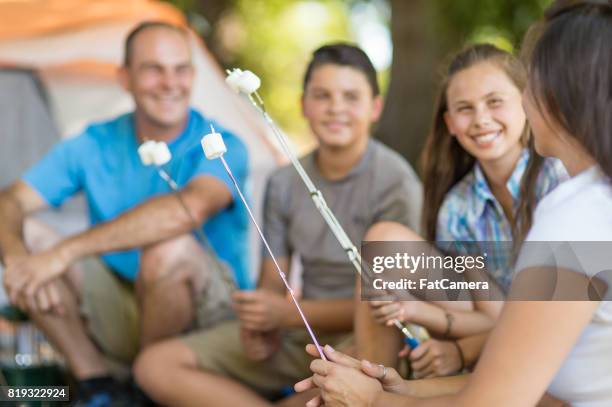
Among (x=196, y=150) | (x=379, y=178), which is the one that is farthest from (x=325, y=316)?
(x=196, y=150)

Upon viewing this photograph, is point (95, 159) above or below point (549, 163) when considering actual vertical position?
above

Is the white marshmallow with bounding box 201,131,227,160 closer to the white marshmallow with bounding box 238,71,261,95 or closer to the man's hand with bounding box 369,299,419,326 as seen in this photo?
the white marshmallow with bounding box 238,71,261,95

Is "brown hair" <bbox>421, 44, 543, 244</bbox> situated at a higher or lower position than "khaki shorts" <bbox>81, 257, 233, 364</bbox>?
higher

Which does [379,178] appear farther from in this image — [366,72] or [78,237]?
[78,237]

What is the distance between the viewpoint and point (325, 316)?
2.10 metres

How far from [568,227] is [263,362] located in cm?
113

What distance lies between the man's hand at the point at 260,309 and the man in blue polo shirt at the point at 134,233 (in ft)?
0.73

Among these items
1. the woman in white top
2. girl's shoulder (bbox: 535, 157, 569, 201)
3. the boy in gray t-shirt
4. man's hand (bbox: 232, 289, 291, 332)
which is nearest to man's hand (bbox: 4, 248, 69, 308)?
the boy in gray t-shirt

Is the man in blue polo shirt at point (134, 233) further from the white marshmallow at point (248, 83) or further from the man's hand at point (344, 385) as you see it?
the man's hand at point (344, 385)

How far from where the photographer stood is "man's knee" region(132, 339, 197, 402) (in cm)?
208

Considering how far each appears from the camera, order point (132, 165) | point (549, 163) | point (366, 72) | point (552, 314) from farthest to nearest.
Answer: point (132, 165) → point (366, 72) → point (549, 163) → point (552, 314)

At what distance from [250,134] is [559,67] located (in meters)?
2.56

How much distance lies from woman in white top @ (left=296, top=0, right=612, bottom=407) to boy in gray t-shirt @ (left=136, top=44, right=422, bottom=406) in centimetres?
87
